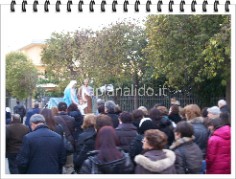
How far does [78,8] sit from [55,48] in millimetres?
11635

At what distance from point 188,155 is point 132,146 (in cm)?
146

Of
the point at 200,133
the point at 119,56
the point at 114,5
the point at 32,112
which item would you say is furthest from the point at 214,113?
the point at 32,112

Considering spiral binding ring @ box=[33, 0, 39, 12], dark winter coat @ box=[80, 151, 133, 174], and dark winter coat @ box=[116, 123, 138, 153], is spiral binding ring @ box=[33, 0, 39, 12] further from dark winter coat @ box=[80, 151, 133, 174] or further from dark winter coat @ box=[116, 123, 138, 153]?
dark winter coat @ box=[116, 123, 138, 153]

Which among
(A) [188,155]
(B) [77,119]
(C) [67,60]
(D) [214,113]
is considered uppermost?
(C) [67,60]

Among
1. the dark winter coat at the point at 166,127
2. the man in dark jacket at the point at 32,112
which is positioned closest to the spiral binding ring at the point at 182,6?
the dark winter coat at the point at 166,127

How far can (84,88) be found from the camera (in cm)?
1318

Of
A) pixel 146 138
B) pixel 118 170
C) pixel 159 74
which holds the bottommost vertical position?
pixel 118 170

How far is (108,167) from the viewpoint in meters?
6.29

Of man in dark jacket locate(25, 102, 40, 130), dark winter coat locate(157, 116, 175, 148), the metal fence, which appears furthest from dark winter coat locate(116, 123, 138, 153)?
man in dark jacket locate(25, 102, 40, 130)

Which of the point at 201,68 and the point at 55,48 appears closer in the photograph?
the point at 201,68

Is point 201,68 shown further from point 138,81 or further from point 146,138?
point 146,138

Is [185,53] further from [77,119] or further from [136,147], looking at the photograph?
[136,147]

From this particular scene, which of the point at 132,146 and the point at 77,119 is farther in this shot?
the point at 77,119

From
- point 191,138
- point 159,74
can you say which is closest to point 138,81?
point 159,74
